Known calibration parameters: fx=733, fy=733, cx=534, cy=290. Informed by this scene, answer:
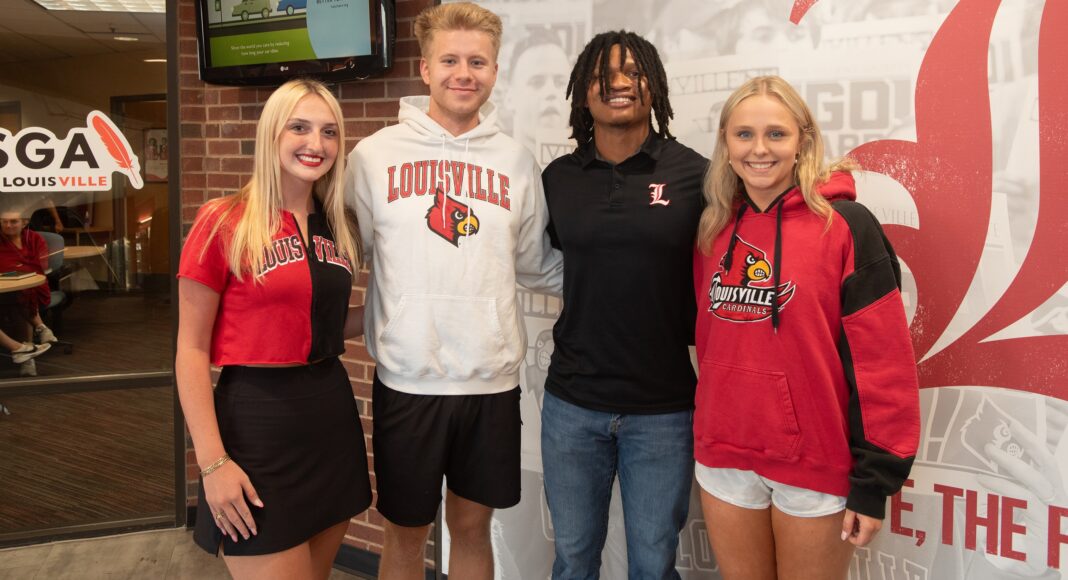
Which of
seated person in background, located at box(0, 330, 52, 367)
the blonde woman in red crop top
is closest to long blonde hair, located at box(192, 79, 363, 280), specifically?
the blonde woman in red crop top

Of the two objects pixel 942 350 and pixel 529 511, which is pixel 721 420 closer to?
pixel 942 350

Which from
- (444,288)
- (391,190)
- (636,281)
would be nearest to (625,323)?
(636,281)

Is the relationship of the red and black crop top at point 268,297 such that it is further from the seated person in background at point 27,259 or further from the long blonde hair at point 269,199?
the seated person in background at point 27,259

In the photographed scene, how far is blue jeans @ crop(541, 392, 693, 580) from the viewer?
1.80m

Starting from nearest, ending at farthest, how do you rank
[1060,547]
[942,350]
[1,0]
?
[1060,547] < [942,350] < [1,0]

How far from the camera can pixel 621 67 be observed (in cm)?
185

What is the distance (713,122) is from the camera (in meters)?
2.16

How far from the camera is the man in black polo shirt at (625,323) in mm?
1780

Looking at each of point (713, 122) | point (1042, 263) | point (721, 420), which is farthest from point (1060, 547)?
point (713, 122)

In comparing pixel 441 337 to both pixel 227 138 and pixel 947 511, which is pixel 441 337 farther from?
pixel 227 138

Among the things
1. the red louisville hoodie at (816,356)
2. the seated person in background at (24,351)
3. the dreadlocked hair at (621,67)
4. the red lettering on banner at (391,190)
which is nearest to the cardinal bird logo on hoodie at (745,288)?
the red louisville hoodie at (816,356)

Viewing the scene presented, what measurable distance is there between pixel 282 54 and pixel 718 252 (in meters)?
1.85

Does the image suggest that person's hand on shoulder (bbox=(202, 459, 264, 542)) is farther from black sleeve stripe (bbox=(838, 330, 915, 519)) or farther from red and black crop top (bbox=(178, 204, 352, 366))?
black sleeve stripe (bbox=(838, 330, 915, 519))

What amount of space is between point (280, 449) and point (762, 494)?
1.03 metres
